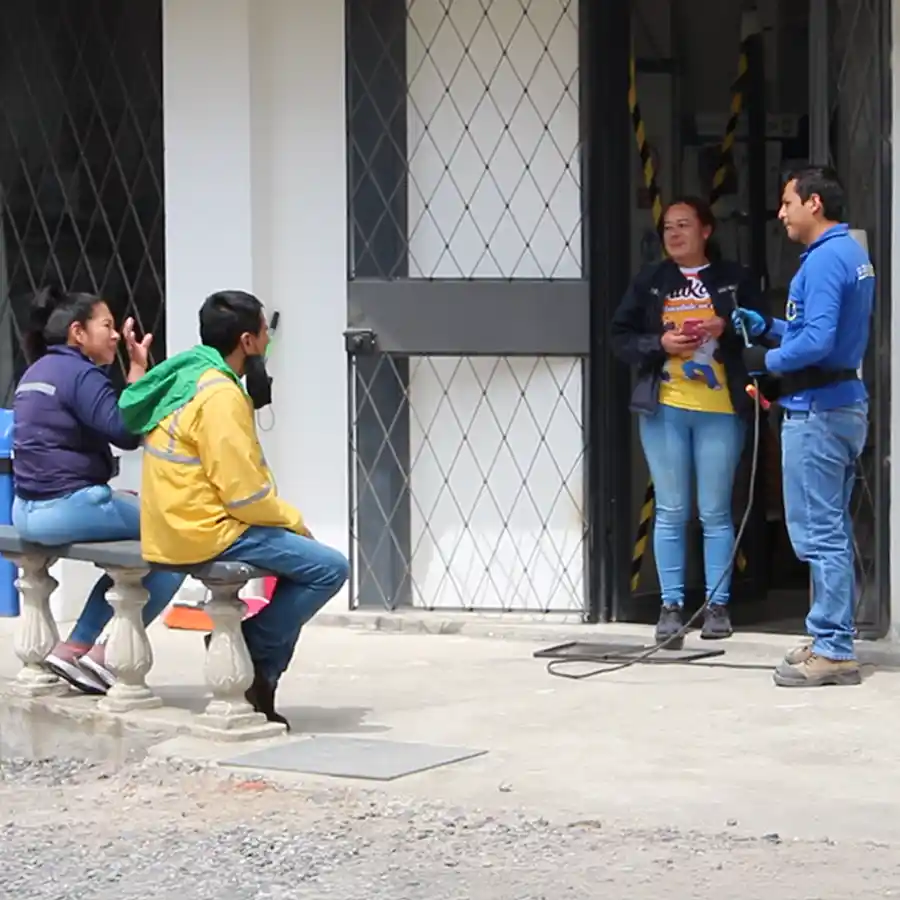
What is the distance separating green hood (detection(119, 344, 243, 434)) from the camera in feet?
20.2

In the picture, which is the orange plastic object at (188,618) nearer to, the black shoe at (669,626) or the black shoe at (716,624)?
the black shoe at (669,626)

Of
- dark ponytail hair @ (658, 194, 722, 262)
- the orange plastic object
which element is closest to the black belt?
dark ponytail hair @ (658, 194, 722, 262)

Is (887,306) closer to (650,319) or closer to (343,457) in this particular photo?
(650,319)

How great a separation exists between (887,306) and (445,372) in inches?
76.6

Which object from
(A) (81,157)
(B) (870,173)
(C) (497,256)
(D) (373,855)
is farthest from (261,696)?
(A) (81,157)

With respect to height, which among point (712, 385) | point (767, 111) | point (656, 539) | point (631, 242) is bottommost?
point (656, 539)

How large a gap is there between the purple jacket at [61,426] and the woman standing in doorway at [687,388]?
232cm

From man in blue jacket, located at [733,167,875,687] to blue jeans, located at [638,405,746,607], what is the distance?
2.60ft

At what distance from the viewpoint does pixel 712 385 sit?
7.82 m

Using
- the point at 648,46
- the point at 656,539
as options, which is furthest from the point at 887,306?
the point at 648,46

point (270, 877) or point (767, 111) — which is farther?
point (767, 111)

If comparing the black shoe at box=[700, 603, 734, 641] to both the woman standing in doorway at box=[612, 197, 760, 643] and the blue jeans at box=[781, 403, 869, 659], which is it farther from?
the blue jeans at box=[781, 403, 869, 659]

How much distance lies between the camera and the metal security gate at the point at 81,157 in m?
9.03

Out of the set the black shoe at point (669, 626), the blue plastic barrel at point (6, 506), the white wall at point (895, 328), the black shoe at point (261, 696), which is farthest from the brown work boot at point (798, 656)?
the blue plastic barrel at point (6, 506)
